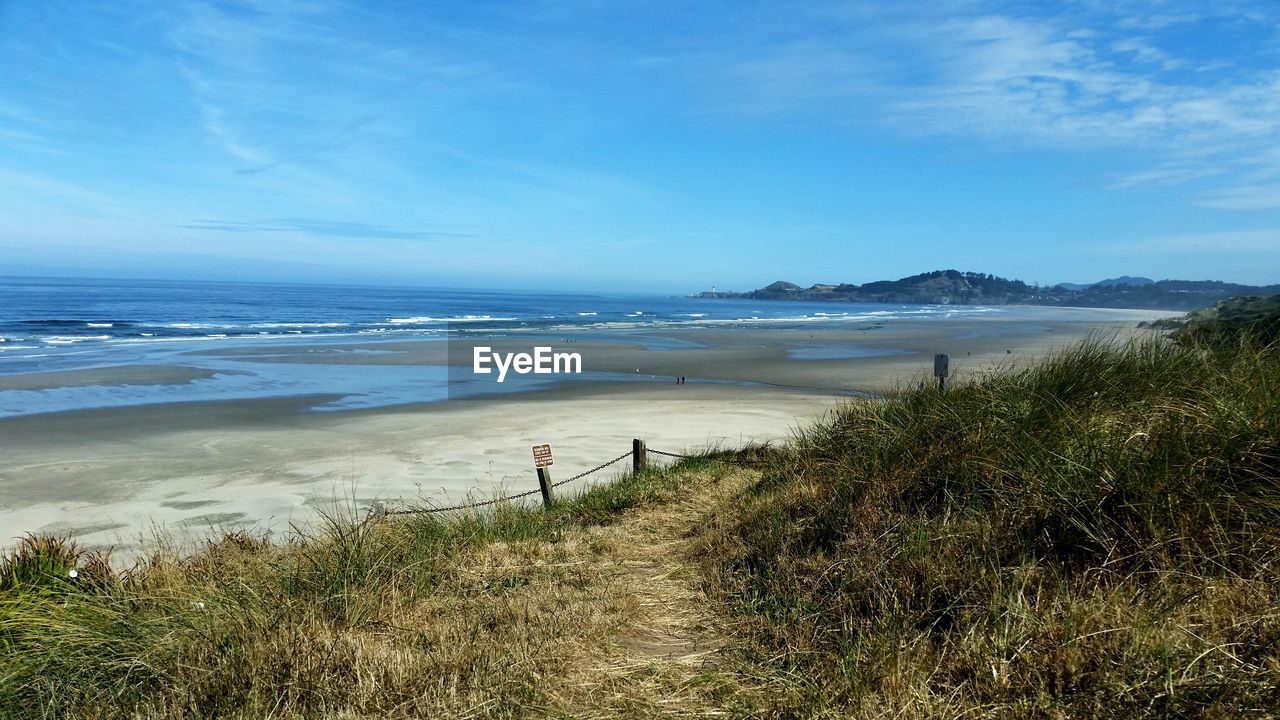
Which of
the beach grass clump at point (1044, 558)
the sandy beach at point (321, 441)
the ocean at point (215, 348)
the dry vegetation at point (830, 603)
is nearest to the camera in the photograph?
the beach grass clump at point (1044, 558)

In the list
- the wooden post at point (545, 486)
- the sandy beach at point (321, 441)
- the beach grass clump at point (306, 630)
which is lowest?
the sandy beach at point (321, 441)

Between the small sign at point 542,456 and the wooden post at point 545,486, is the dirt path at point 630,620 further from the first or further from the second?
the small sign at point 542,456

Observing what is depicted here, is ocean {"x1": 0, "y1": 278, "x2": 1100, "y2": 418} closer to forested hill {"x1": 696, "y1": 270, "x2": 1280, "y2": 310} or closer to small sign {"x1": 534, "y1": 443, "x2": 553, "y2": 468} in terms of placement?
small sign {"x1": 534, "y1": 443, "x2": 553, "y2": 468}

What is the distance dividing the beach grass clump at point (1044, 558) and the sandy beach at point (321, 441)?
272 centimetres

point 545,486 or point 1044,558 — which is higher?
point 1044,558

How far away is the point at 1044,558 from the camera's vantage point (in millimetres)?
3781

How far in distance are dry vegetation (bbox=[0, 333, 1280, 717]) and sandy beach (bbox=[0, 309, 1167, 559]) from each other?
2042 mm

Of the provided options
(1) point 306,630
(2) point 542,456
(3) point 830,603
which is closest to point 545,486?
(2) point 542,456

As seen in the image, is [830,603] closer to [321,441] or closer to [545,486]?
[545,486]

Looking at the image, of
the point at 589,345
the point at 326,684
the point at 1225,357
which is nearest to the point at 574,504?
the point at 326,684

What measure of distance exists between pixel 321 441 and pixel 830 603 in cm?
1257

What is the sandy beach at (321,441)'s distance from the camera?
992 cm

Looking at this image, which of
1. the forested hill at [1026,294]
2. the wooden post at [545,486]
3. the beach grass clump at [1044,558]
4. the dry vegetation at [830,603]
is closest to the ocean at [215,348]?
the wooden post at [545,486]

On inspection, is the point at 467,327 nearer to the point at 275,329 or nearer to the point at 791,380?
the point at 275,329
